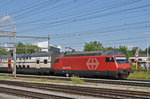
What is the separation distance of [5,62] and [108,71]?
23492 millimetres

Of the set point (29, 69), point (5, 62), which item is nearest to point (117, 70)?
point (29, 69)

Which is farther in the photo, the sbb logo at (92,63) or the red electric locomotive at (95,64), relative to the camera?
the sbb logo at (92,63)

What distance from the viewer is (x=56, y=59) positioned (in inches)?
1077

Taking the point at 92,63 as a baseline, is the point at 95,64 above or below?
below

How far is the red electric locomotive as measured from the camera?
20.8 m

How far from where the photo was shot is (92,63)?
74.9 ft

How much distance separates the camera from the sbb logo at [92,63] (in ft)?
73.4

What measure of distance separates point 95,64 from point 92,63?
0.48 m

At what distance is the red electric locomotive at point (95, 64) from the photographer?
20766 mm

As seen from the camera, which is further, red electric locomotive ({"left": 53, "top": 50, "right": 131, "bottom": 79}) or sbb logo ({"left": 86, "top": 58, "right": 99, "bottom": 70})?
sbb logo ({"left": 86, "top": 58, "right": 99, "bottom": 70})

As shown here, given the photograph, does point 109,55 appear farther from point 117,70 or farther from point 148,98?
point 148,98

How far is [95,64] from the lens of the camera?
2247 centimetres

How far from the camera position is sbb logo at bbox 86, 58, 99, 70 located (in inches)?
881

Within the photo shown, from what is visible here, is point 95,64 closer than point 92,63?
Yes
